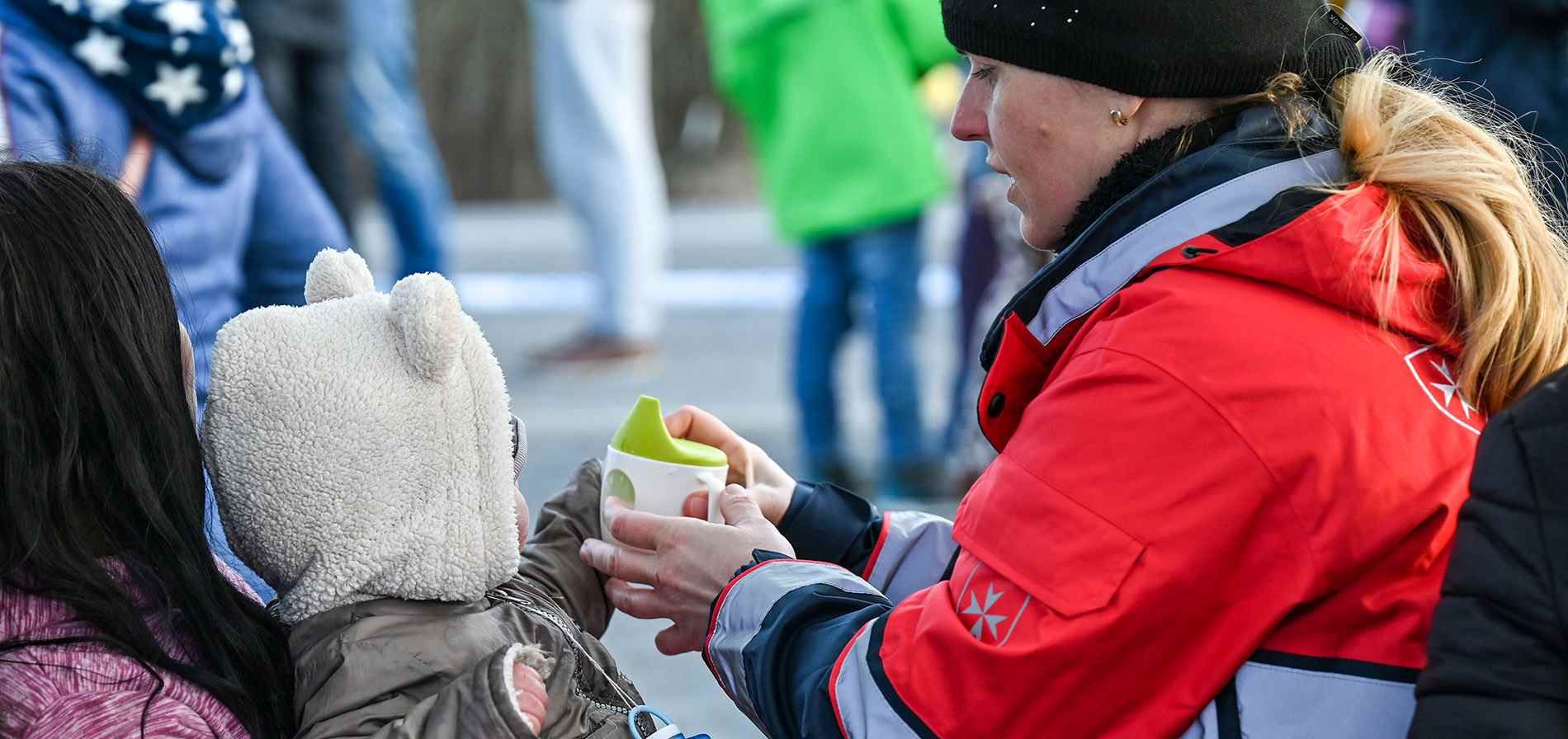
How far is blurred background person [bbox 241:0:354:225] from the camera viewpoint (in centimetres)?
514

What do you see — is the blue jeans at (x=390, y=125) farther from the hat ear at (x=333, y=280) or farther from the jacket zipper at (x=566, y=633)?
the jacket zipper at (x=566, y=633)

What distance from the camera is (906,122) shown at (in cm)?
455

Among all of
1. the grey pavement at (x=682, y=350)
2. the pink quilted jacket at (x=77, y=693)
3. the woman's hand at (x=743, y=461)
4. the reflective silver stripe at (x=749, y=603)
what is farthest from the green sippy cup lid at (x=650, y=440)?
the grey pavement at (x=682, y=350)

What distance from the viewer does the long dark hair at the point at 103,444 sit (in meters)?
1.50

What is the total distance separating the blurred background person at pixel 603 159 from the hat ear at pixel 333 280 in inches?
176

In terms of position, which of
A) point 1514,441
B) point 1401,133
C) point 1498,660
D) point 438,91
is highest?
point 1401,133

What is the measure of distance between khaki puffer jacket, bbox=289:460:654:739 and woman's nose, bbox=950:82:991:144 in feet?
2.22

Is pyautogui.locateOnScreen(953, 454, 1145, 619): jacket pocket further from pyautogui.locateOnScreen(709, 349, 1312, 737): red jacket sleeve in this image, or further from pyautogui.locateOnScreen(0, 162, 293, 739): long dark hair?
pyautogui.locateOnScreen(0, 162, 293, 739): long dark hair

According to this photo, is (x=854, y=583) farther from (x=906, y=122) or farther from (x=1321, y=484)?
(x=906, y=122)

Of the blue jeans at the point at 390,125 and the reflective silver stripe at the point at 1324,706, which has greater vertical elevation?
the reflective silver stripe at the point at 1324,706

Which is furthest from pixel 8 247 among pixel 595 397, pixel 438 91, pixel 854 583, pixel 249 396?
pixel 438 91

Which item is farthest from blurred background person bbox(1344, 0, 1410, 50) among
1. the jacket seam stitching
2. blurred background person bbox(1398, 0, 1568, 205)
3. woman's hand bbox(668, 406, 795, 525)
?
the jacket seam stitching

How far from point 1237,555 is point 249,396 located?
898 mm

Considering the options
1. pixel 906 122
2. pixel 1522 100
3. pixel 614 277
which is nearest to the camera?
pixel 1522 100
